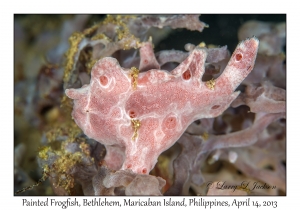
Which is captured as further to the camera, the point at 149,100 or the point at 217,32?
the point at 217,32

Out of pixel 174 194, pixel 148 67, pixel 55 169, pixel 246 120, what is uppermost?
pixel 148 67

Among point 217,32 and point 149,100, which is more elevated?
point 217,32

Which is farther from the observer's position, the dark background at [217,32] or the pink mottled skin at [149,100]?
the dark background at [217,32]

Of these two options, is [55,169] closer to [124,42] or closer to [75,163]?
[75,163]

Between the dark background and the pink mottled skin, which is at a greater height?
the dark background

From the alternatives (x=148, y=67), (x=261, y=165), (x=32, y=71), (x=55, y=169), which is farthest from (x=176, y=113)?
(x=32, y=71)

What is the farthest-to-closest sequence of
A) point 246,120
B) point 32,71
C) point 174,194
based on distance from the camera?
point 32,71 < point 246,120 < point 174,194

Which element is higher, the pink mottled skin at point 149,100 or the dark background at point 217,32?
the dark background at point 217,32

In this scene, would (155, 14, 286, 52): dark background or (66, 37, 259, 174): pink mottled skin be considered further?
(155, 14, 286, 52): dark background
